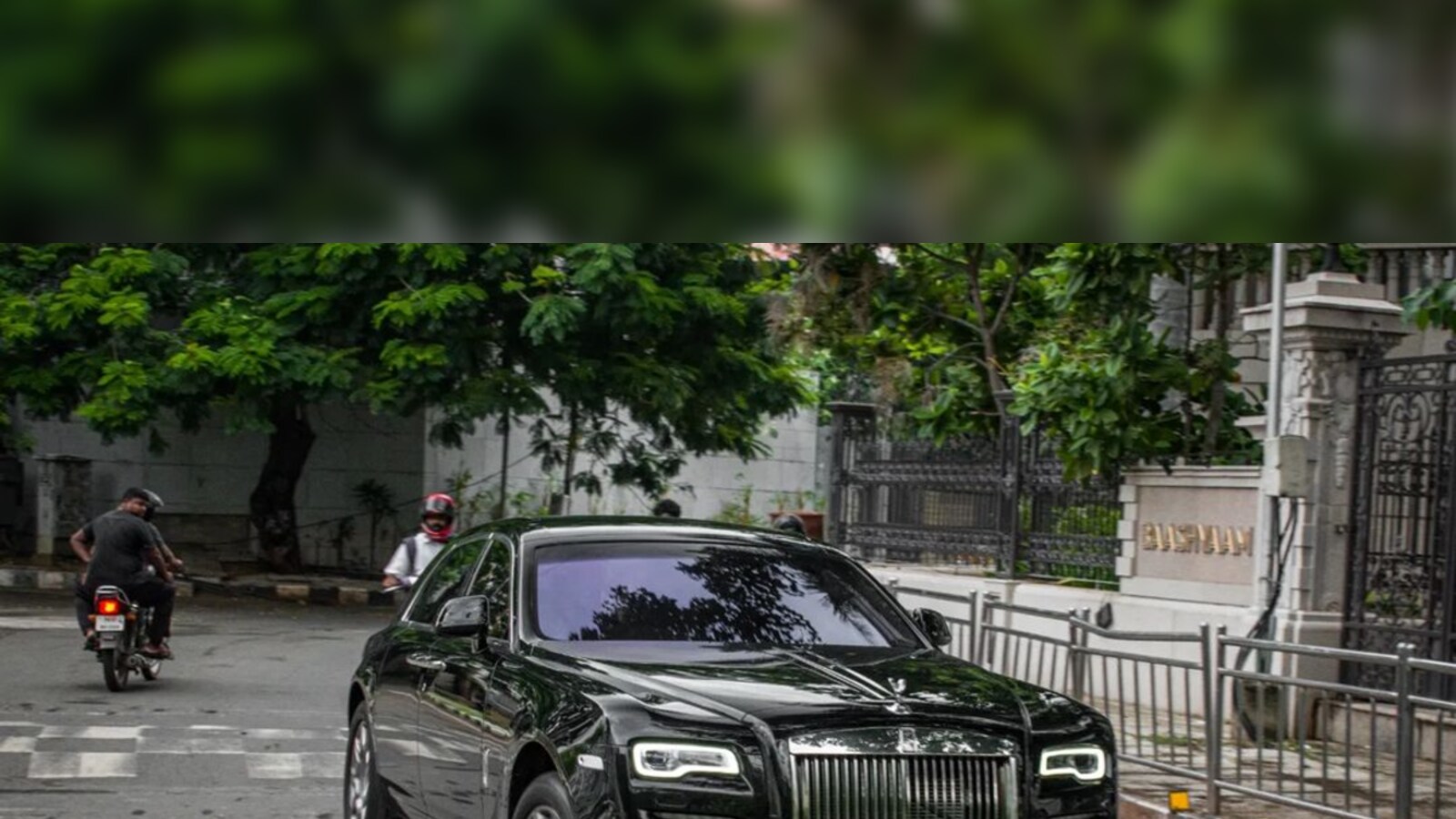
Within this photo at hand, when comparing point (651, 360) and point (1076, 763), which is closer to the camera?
point (1076, 763)

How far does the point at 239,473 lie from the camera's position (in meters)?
30.7

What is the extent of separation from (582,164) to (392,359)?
22731 millimetres

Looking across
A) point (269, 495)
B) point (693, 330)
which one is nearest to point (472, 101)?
point (693, 330)

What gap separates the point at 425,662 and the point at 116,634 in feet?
26.6

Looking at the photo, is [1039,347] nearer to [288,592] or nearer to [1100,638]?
[1100,638]

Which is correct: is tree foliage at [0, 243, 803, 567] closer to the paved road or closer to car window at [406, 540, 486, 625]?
the paved road

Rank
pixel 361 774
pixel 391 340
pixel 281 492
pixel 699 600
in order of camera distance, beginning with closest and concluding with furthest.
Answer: pixel 699 600, pixel 361 774, pixel 391 340, pixel 281 492

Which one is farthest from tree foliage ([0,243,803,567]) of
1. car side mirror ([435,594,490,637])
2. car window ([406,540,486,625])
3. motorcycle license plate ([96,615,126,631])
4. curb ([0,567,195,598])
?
car side mirror ([435,594,490,637])

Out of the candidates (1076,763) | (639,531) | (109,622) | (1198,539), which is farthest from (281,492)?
(1076,763)

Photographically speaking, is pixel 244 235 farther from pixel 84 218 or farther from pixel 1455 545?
pixel 1455 545

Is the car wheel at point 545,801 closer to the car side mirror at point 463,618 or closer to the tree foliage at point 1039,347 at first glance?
the car side mirror at point 463,618

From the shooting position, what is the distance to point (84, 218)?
6.16 feet

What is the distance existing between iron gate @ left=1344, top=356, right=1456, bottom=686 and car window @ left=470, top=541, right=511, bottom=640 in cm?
714

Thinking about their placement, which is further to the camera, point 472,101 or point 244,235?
point 244,235
